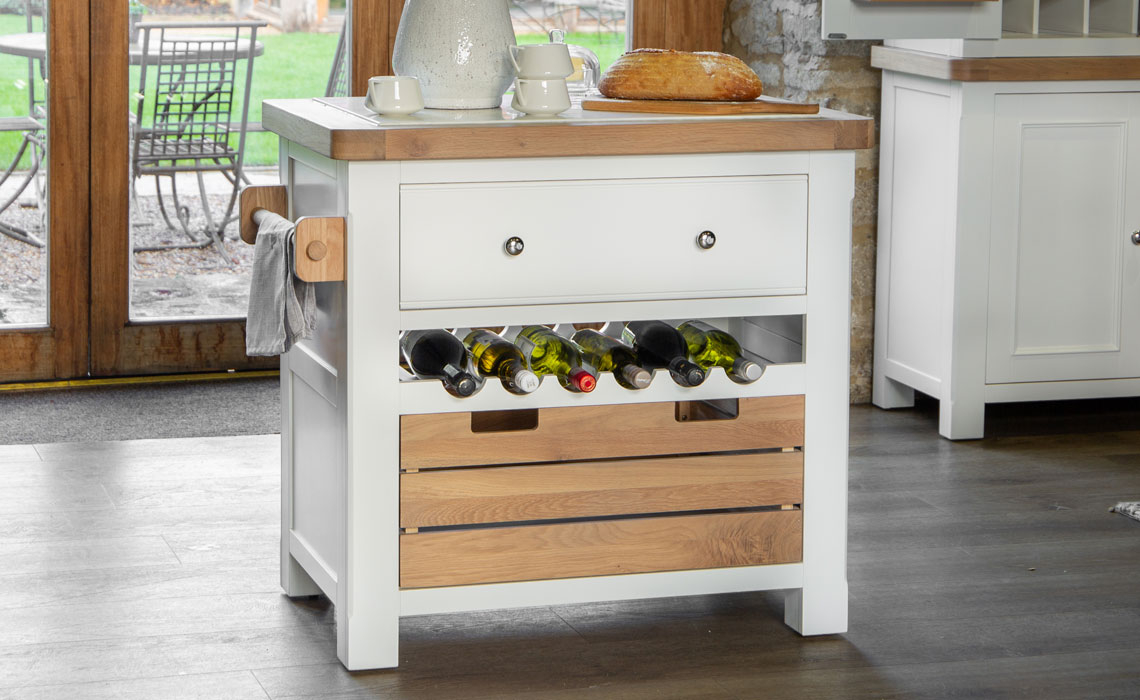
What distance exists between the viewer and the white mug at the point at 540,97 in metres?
2.43

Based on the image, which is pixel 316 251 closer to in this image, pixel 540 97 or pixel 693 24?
pixel 540 97

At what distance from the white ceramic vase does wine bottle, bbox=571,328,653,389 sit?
42 centimetres

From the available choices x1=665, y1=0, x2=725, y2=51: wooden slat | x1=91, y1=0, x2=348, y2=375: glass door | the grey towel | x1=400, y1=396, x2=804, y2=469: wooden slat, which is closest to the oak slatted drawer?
x1=400, y1=396, x2=804, y2=469: wooden slat

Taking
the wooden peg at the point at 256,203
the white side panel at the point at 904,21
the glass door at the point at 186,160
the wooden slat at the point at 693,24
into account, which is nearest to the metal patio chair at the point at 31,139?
the glass door at the point at 186,160

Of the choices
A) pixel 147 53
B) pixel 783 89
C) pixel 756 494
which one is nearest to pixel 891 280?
pixel 783 89

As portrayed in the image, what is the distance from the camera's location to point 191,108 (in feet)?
14.9

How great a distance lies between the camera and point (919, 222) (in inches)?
163

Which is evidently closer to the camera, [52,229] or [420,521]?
[420,521]

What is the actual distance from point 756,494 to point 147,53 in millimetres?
2642

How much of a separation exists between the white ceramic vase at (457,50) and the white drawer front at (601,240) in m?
0.23

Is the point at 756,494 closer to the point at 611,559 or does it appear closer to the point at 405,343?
the point at 611,559

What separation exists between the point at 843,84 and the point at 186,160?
1885mm

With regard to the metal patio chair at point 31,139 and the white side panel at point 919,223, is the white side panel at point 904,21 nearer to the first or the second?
the white side panel at point 919,223

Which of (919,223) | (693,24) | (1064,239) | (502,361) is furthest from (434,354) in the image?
(693,24)
